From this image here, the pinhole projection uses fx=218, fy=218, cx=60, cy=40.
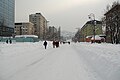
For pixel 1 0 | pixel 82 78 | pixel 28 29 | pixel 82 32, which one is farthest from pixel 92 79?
pixel 28 29

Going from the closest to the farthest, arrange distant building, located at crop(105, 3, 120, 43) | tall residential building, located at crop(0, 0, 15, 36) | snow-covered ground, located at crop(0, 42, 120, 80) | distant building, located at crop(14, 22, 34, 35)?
snow-covered ground, located at crop(0, 42, 120, 80) → distant building, located at crop(105, 3, 120, 43) → tall residential building, located at crop(0, 0, 15, 36) → distant building, located at crop(14, 22, 34, 35)

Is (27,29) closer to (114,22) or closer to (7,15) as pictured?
Result: (7,15)

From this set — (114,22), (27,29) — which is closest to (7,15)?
(27,29)

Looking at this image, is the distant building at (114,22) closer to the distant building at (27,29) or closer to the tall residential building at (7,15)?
the tall residential building at (7,15)

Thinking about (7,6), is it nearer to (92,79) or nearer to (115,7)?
(115,7)

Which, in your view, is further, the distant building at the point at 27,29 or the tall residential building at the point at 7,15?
the distant building at the point at 27,29

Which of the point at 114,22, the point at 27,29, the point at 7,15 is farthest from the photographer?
the point at 27,29

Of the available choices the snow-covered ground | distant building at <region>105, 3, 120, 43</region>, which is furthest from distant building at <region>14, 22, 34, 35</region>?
the snow-covered ground

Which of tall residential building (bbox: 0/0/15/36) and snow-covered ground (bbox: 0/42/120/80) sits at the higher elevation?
tall residential building (bbox: 0/0/15/36)

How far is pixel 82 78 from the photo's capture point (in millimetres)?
8742

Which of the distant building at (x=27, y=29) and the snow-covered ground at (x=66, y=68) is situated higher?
the distant building at (x=27, y=29)

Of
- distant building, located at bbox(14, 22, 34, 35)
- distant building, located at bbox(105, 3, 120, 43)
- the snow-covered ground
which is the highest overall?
distant building, located at bbox(14, 22, 34, 35)

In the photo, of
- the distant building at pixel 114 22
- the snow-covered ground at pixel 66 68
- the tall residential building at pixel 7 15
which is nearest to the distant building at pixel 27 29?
the tall residential building at pixel 7 15

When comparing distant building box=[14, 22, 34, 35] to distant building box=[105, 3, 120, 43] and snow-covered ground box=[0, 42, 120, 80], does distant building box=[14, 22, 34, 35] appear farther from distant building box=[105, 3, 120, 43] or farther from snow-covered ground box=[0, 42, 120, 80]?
snow-covered ground box=[0, 42, 120, 80]
